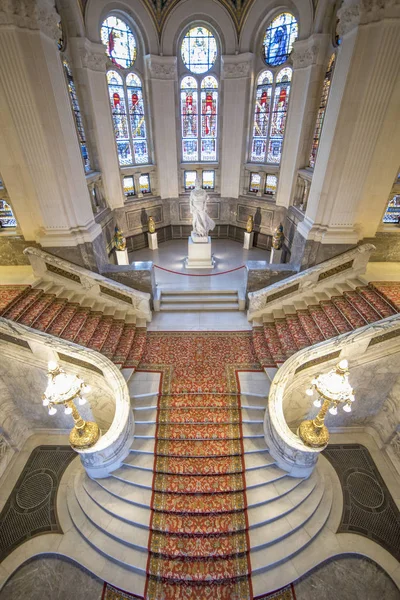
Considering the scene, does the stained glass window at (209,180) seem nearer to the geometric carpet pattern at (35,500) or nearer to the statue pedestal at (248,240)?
the statue pedestal at (248,240)

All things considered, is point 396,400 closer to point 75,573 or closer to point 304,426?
point 304,426

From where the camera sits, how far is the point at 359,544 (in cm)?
520

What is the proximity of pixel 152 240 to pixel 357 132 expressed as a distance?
839 centimetres

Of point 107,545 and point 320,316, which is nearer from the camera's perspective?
point 107,545

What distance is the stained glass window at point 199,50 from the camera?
37.0 ft

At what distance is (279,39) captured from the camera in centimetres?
1054

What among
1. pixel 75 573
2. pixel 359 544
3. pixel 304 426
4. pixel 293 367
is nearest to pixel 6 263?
pixel 75 573

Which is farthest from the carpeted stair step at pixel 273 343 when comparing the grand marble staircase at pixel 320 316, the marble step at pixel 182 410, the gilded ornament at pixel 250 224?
the gilded ornament at pixel 250 224

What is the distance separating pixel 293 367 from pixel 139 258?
834cm

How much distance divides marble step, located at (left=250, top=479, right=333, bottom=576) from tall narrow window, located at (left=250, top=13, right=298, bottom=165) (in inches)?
456

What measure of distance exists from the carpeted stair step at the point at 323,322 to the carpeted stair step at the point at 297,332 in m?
0.40

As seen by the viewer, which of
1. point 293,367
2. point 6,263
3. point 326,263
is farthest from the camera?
point 6,263

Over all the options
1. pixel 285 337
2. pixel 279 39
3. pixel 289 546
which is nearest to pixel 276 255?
pixel 285 337

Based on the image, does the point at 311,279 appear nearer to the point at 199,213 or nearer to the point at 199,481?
the point at 199,213
